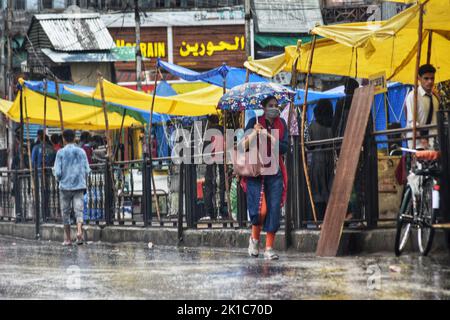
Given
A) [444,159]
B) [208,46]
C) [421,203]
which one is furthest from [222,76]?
[208,46]

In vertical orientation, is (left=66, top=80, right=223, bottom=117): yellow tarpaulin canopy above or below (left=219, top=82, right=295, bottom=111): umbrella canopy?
above

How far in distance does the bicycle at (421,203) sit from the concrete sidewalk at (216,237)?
0.67 feet

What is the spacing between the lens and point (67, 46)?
39188 mm

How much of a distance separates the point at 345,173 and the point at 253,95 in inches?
57.0

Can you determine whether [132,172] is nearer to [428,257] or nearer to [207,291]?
[428,257]

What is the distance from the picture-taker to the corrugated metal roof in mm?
39125

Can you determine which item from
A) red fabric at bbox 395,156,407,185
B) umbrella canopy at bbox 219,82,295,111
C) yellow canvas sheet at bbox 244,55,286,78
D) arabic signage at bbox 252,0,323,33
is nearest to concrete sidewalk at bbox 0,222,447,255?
red fabric at bbox 395,156,407,185

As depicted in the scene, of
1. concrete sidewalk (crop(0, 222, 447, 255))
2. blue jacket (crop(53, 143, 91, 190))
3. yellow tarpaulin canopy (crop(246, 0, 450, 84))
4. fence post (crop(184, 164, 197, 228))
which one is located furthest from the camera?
blue jacket (crop(53, 143, 91, 190))

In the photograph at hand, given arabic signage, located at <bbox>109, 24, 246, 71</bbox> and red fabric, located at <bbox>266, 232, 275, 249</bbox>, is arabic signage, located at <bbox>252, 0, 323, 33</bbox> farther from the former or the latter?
red fabric, located at <bbox>266, 232, 275, 249</bbox>

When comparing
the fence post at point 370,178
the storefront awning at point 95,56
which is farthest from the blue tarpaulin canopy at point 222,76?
the storefront awning at point 95,56

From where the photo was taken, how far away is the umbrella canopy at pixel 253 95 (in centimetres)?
1330

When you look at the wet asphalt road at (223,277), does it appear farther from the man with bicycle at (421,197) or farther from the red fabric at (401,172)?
the red fabric at (401,172)

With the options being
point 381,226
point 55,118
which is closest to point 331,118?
point 381,226

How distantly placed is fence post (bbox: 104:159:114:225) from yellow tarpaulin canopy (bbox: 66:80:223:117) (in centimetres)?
308
